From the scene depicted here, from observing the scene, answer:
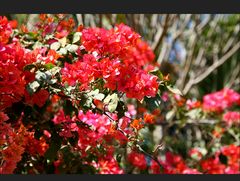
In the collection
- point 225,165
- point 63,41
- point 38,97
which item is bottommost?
point 225,165

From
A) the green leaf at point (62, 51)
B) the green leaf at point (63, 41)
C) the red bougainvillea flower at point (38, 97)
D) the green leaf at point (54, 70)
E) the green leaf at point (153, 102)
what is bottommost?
the green leaf at point (153, 102)

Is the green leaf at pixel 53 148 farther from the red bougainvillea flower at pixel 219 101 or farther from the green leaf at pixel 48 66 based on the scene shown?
the red bougainvillea flower at pixel 219 101

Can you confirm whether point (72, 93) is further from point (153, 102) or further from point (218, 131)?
point (218, 131)

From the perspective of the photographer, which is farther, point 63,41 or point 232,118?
point 232,118

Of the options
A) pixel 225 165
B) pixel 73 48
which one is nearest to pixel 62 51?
pixel 73 48

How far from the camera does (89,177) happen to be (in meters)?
1.05

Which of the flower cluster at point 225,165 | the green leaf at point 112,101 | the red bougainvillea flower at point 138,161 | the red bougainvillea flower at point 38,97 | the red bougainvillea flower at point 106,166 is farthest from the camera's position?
the flower cluster at point 225,165

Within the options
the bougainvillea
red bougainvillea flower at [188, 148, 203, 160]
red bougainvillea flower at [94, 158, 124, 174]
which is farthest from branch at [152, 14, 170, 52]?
red bougainvillea flower at [94, 158, 124, 174]

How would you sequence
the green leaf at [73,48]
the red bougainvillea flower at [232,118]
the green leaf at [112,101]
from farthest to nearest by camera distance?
the red bougainvillea flower at [232,118]
the green leaf at [73,48]
the green leaf at [112,101]

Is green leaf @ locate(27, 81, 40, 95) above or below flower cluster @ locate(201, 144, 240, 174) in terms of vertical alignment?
above

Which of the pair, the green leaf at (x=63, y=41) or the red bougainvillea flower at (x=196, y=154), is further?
the red bougainvillea flower at (x=196, y=154)

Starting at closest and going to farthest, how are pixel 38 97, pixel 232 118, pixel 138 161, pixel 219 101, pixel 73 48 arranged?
pixel 38 97 → pixel 73 48 → pixel 138 161 → pixel 232 118 → pixel 219 101

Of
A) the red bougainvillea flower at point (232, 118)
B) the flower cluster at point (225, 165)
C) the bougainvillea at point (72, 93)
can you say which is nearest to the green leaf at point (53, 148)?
the bougainvillea at point (72, 93)

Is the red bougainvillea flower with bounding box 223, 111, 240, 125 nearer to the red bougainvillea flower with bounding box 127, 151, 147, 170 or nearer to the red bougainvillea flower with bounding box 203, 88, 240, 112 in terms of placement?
the red bougainvillea flower with bounding box 203, 88, 240, 112
